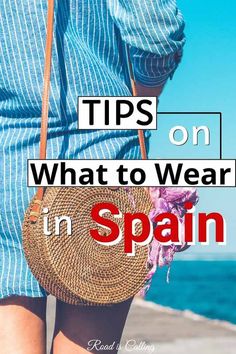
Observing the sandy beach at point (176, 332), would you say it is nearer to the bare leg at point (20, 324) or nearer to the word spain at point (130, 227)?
the word spain at point (130, 227)

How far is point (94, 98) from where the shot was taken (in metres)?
2.58

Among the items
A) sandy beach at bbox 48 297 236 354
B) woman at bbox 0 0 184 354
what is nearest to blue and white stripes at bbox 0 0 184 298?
woman at bbox 0 0 184 354

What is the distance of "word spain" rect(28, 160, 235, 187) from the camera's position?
2631 millimetres

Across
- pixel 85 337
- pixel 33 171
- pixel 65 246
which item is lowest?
pixel 85 337

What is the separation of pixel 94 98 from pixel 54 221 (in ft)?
0.94

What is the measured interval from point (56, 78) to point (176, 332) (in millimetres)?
3489

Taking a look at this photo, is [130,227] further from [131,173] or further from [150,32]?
[150,32]

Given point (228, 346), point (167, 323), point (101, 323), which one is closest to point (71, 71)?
point (101, 323)

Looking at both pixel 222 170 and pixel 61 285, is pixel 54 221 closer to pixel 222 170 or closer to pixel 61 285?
pixel 61 285

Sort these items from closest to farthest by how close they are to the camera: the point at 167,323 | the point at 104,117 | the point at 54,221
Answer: the point at 54,221 → the point at 104,117 → the point at 167,323

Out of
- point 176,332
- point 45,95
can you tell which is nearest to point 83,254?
point 45,95

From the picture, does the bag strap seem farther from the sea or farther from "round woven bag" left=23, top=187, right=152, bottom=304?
the sea

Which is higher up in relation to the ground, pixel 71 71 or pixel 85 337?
pixel 71 71

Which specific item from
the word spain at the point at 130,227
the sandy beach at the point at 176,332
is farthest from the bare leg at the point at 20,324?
the sandy beach at the point at 176,332
